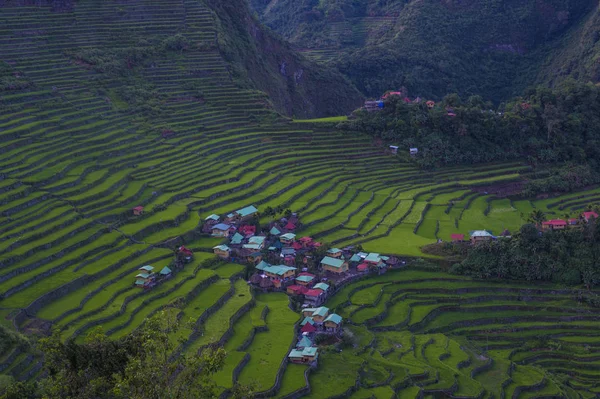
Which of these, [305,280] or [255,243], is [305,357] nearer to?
[305,280]

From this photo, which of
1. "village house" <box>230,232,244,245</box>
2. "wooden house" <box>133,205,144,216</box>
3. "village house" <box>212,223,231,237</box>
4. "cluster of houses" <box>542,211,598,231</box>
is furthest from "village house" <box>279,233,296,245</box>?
"cluster of houses" <box>542,211,598,231</box>

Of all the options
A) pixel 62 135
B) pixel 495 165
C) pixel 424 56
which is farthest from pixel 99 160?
pixel 424 56

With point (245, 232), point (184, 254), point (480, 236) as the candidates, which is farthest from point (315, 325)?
point (480, 236)

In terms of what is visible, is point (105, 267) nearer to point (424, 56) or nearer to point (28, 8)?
point (28, 8)

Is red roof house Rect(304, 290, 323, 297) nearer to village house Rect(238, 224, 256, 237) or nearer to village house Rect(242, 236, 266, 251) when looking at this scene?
village house Rect(242, 236, 266, 251)

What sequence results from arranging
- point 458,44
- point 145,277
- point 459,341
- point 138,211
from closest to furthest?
point 145,277, point 459,341, point 138,211, point 458,44

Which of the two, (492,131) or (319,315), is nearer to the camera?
(319,315)

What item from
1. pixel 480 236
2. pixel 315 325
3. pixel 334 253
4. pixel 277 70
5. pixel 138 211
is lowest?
pixel 315 325
